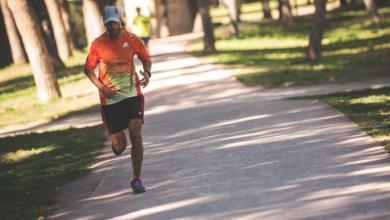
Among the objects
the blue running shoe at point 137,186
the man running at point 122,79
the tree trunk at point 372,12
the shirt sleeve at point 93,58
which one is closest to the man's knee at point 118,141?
the man running at point 122,79

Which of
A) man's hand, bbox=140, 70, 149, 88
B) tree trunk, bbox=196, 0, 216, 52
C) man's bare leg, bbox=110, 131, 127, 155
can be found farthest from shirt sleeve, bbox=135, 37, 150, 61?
tree trunk, bbox=196, 0, 216, 52

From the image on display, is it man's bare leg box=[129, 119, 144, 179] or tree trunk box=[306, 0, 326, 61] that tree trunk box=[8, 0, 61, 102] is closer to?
tree trunk box=[306, 0, 326, 61]

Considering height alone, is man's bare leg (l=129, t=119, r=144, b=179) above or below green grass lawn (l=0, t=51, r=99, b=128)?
above

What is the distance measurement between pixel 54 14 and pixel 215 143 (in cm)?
2500

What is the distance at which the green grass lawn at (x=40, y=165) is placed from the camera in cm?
865

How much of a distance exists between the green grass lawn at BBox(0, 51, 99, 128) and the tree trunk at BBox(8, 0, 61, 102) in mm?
391

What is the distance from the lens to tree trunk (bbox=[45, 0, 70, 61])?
115 ft

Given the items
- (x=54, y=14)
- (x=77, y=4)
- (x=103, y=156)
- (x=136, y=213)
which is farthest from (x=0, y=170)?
(x=77, y=4)

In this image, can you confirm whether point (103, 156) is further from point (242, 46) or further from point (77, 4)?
point (77, 4)

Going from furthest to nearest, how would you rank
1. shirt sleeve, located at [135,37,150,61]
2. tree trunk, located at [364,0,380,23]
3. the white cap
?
tree trunk, located at [364,0,380,23], shirt sleeve, located at [135,37,150,61], the white cap

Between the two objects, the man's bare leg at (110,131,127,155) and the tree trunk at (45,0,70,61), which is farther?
the tree trunk at (45,0,70,61)

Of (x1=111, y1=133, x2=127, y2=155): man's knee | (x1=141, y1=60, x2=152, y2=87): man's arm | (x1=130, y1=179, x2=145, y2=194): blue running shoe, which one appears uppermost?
(x1=141, y1=60, x2=152, y2=87): man's arm

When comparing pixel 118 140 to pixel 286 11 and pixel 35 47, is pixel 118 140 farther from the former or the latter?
pixel 286 11

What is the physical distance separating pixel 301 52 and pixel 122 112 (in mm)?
19795
